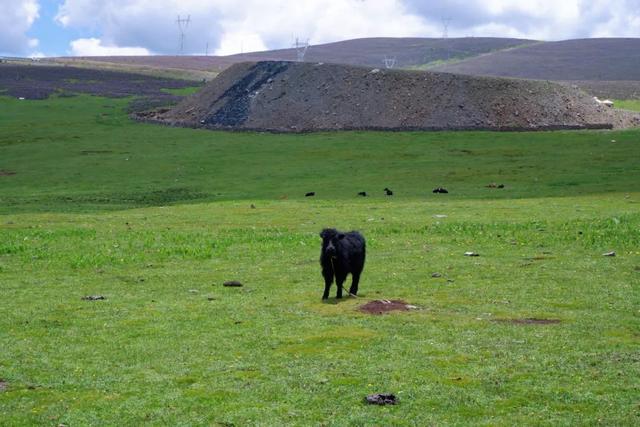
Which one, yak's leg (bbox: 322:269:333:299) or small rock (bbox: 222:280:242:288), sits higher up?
yak's leg (bbox: 322:269:333:299)

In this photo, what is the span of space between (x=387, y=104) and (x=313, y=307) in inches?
3305

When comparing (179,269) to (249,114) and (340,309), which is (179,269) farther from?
(249,114)

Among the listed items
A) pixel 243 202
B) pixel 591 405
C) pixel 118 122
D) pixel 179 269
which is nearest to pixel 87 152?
pixel 118 122

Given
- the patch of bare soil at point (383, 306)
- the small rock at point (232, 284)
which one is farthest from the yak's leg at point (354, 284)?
the small rock at point (232, 284)

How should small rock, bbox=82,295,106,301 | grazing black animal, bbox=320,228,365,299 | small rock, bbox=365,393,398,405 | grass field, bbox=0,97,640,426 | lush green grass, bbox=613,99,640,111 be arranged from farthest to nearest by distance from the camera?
lush green grass, bbox=613,99,640,111, small rock, bbox=82,295,106,301, grazing black animal, bbox=320,228,365,299, grass field, bbox=0,97,640,426, small rock, bbox=365,393,398,405

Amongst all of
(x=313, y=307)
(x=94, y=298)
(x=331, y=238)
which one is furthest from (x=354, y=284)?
Answer: (x=94, y=298)

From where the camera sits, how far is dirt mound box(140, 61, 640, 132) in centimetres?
10075

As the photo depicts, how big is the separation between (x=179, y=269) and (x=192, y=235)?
8.00 meters

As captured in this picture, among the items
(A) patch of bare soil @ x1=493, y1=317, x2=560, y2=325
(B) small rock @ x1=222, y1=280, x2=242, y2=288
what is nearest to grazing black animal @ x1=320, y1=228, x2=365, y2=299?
(B) small rock @ x1=222, y1=280, x2=242, y2=288

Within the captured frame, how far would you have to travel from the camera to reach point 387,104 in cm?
10519

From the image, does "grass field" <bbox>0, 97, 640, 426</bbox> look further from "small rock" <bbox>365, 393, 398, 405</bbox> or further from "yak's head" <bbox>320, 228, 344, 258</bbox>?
"yak's head" <bbox>320, 228, 344, 258</bbox>

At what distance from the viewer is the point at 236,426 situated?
13898 millimetres

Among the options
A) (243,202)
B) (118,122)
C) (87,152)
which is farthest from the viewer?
(118,122)

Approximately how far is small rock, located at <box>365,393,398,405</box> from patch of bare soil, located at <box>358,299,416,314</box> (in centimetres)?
690
